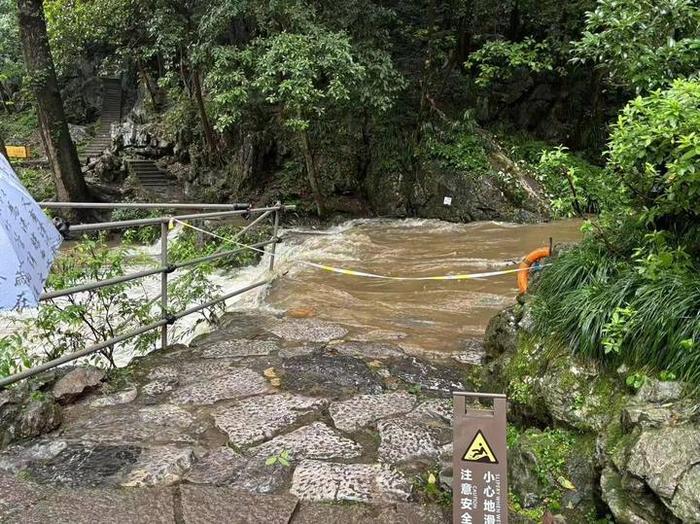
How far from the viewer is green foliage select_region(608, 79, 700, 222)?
2.43 m

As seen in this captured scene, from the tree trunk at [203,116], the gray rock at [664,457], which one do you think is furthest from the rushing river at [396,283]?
the tree trunk at [203,116]

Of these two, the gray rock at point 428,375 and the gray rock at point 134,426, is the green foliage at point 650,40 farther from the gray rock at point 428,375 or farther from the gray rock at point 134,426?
the gray rock at point 134,426

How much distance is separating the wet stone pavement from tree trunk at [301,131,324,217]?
29.7 ft

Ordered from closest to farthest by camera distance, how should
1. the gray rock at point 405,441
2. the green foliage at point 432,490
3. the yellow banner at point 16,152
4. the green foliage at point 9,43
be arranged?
the green foliage at point 432,490 → the gray rock at point 405,441 → the yellow banner at point 16,152 → the green foliage at point 9,43

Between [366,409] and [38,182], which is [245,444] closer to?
[366,409]

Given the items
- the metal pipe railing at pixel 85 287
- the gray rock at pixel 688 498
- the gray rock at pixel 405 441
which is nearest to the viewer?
the gray rock at pixel 688 498

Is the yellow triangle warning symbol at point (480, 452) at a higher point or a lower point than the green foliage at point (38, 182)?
lower

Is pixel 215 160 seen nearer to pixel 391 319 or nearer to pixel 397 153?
pixel 397 153

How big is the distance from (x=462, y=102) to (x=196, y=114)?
28.2 ft

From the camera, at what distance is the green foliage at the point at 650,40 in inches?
130

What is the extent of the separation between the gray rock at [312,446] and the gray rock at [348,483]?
0.09m

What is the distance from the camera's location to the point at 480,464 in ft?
6.57

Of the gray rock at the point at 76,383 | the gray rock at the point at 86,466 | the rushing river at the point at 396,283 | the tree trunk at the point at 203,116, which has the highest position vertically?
the tree trunk at the point at 203,116

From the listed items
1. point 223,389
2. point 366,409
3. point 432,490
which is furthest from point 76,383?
point 432,490
